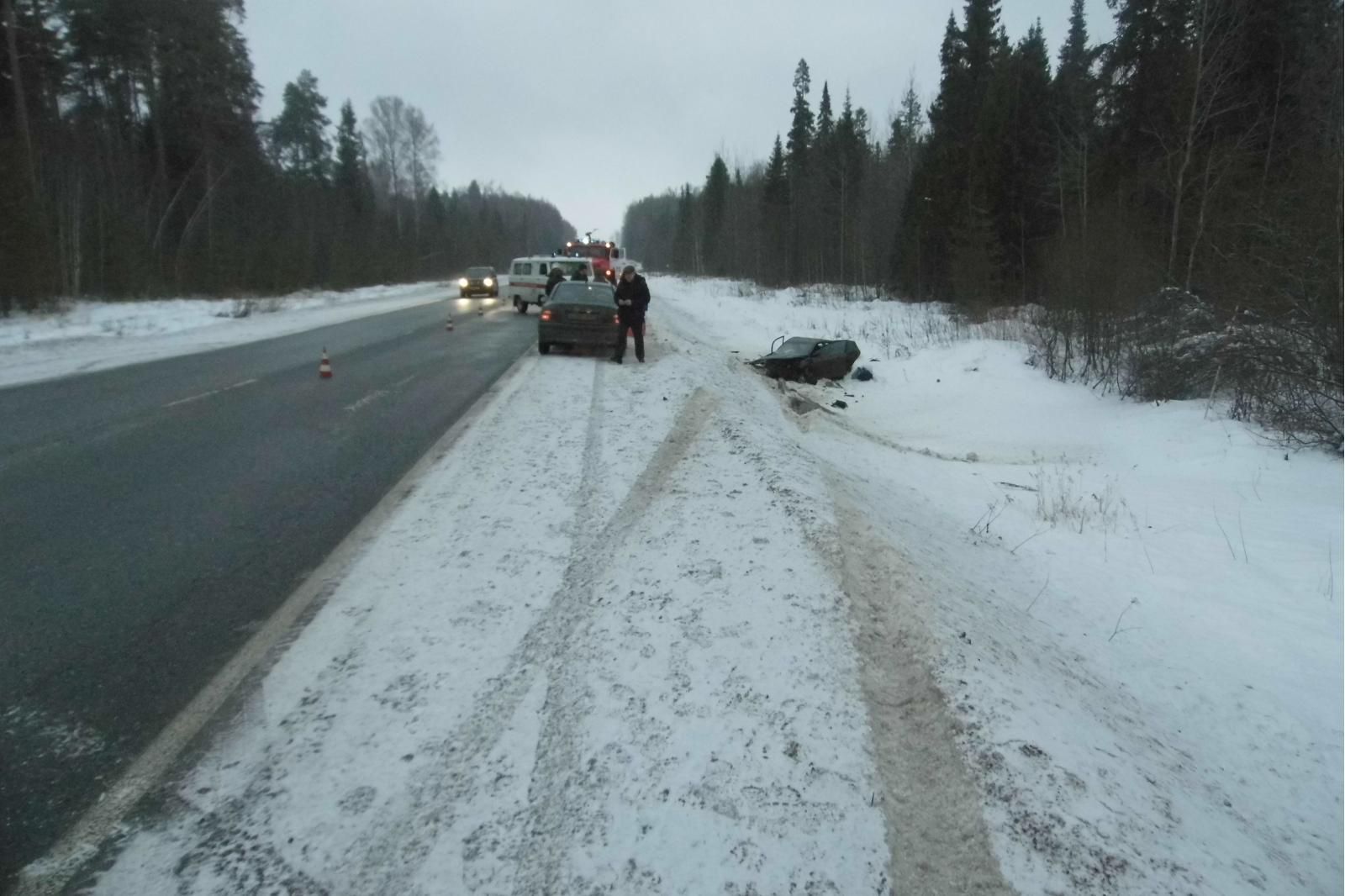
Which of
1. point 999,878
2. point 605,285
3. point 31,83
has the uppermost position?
point 31,83

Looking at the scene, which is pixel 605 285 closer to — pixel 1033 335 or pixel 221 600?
pixel 1033 335

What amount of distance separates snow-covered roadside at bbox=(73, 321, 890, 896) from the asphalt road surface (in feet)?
1.46

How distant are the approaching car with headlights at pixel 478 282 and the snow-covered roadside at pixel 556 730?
39.0 metres

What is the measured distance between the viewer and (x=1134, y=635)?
17.6ft

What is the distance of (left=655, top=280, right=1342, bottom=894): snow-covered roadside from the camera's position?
3014mm

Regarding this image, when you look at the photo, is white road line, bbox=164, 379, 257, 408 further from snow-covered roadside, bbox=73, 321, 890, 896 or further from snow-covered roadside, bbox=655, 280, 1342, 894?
snow-covered roadside, bbox=655, 280, 1342, 894

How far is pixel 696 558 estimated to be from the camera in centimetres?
505

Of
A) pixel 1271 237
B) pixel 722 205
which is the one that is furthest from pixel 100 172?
pixel 722 205

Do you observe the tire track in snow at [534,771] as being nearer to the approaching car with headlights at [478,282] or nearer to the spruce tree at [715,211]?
the approaching car with headlights at [478,282]

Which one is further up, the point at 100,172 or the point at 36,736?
the point at 100,172

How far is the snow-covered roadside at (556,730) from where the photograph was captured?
267cm

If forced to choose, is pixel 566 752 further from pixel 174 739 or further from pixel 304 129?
pixel 304 129

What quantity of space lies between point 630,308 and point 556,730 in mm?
12120

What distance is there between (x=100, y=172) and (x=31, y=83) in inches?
229
